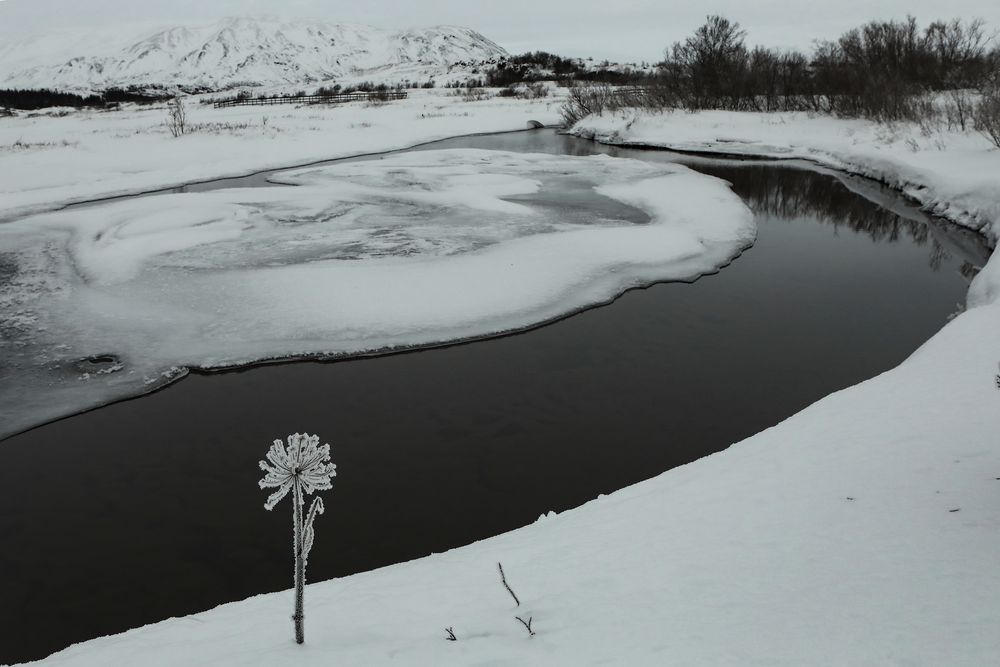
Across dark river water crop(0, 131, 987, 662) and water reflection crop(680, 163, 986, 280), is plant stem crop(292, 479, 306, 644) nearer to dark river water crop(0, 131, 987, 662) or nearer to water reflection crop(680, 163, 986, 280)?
dark river water crop(0, 131, 987, 662)

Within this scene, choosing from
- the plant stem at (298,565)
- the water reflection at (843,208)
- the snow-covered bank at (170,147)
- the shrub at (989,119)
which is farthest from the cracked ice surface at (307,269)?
the shrub at (989,119)

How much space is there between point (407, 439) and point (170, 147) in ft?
59.4

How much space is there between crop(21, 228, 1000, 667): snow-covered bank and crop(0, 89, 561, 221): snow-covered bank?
1266 centimetres

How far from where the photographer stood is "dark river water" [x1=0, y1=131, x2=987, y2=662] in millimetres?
3771

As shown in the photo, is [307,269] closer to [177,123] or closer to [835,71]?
[177,123]

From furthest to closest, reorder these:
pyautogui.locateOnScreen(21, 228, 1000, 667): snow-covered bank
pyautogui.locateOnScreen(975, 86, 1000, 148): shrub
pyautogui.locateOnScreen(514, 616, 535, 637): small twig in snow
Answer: pyautogui.locateOnScreen(975, 86, 1000, 148): shrub
pyautogui.locateOnScreen(514, 616, 535, 637): small twig in snow
pyautogui.locateOnScreen(21, 228, 1000, 667): snow-covered bank

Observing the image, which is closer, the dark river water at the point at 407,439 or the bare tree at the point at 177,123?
the dark river water at the point at 407,439

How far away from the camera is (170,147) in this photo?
19.2m

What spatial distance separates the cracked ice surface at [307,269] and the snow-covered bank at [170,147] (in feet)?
8.52

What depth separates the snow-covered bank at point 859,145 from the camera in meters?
11.5

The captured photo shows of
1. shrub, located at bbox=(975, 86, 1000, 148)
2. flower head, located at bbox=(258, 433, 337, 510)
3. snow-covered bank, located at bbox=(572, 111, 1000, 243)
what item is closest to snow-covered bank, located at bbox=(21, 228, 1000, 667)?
flower head, located at bbox=(258, 433, 337, 510)

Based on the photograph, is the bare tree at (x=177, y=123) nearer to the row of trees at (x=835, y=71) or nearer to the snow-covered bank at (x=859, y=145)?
the snow-covered bank at (x=859, y=145)

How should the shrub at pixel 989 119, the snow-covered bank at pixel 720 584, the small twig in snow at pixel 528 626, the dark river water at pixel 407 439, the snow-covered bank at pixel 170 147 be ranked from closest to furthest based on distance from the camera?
the snow-covered bank at pixel 720 584
the small twig in snow at pixel 528 626
the dark river water at pixel 407 439
the shrub at pixel 989 119
the snow-covered bank at pixel 170 147

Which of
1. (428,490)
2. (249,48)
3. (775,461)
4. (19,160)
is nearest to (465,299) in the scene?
(428,490)
